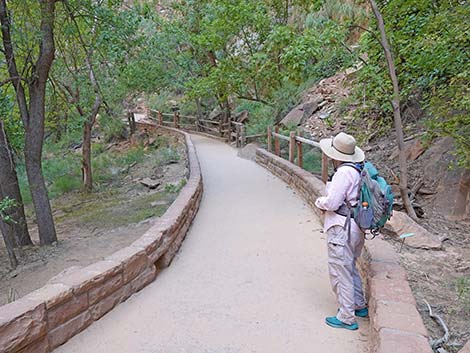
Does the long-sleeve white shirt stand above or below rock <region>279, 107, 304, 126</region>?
above

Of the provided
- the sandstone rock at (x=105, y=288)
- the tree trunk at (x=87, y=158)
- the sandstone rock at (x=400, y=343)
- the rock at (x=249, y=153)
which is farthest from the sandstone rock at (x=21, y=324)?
the tree trunk at (x=87, y=158)

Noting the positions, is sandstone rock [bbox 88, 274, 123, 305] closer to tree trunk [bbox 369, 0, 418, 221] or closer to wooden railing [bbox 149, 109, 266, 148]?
tree trunk [bbox 369, 0, 418, 221]

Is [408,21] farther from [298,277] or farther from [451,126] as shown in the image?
[298,277]

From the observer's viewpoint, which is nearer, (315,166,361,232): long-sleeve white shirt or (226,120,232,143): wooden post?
(315,166,361,232): long-sleeve white shirt

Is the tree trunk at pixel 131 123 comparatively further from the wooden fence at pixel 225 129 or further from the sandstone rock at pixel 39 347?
the sandstone rock at pixel 39 347

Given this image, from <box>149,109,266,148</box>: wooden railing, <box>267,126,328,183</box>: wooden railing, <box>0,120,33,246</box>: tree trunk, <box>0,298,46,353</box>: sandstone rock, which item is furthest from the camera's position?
<box>149,109,266,148</box>: wooden railing

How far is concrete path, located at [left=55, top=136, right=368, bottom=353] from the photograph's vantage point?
11.0 ft

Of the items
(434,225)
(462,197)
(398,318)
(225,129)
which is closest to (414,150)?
(462,197)

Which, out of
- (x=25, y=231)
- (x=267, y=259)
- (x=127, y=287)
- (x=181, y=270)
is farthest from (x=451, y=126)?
(x=25, y=231)

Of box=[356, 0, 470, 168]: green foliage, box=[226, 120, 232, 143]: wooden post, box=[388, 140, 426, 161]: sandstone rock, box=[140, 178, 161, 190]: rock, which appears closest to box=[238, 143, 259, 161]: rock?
box=[140, 178, 161, 190]: rock

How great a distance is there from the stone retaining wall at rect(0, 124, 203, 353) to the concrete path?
0.11 meters

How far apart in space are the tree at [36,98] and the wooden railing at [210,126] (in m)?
8.90

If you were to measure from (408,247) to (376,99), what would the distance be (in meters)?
3.40

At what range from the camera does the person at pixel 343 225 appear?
3.50 meters
